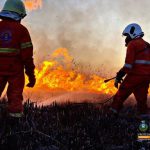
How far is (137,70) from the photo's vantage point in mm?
8461

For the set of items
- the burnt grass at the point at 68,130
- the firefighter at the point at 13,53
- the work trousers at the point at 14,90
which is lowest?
the burnt grass at the point at 68,130

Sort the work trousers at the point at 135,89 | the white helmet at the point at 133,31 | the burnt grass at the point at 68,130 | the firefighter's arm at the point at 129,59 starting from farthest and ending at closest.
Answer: the white helmet at the point at 133,31 < the work trousers at the point at 135,89 < the firefighter's arm at the point at 129,59 < the burnt grass at the point at 68,130

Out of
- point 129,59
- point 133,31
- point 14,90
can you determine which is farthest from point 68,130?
point 133,31

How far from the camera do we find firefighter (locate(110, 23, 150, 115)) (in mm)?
8414

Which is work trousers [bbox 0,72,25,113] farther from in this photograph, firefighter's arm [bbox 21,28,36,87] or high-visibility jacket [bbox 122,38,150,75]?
high-visibility jacket [bbox 122,38,150,75]

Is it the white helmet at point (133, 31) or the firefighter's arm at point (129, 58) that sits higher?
the white helmet at point (133, 31)

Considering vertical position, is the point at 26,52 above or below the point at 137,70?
above

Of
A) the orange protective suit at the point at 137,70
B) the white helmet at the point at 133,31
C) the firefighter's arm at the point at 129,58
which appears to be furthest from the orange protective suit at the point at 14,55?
the white helmet at the point at 133,31

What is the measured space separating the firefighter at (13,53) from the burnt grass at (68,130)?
1.16ft

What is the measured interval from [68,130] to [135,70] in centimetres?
205

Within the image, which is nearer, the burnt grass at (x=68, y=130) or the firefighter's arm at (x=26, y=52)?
the burnt grass at (x=68, y=130)

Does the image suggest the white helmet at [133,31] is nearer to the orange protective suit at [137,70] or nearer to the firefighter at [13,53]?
the orange protective suit at [137,70]

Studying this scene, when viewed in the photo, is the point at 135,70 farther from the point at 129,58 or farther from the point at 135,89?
the point at 135,89

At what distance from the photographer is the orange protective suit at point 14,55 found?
22.1 ft
